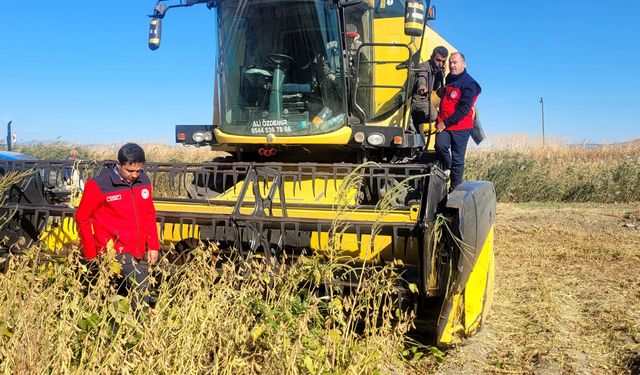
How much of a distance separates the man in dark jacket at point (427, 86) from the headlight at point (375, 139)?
2.87 feet

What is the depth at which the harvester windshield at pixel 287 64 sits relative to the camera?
213 inches

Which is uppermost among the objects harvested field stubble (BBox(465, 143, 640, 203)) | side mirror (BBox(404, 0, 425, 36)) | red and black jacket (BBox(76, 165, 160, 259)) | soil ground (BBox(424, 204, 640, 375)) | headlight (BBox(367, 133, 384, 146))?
side mirror (BBox(404, 0, 425, 36))

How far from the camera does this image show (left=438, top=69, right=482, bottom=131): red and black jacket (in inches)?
222

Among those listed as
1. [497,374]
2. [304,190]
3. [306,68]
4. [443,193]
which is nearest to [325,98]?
[306,68]

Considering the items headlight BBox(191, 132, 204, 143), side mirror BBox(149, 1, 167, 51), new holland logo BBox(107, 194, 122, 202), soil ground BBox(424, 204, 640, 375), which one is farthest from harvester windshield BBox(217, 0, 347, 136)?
soil ground BBox(424, 204, 640, 375)

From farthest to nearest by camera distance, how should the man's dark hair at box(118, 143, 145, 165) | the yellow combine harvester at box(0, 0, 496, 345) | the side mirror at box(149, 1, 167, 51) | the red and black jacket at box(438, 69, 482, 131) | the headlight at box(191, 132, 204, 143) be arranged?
1. the headlight at box(191, 132, 204, 143)
2. the side mirror at box(149, 1, 167, 51)
3. the red and black jacket at box(438, 69, 482, 131)
4. the yellow combine harvester at box(0, 0, 496, 345)
5. the man's dark hair at box(118, 143, 145, 165)

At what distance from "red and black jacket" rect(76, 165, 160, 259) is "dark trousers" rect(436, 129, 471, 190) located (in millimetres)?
3122

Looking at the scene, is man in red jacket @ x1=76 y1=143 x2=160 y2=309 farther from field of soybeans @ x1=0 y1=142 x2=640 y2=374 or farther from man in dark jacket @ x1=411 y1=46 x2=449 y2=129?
man in dark jacket @ x1=411 y1=46 x2=449 y2=129

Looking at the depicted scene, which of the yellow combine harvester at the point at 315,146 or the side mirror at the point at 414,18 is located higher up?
the side mirror at the point at 414,18

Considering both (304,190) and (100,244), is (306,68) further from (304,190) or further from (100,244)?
(100,244)

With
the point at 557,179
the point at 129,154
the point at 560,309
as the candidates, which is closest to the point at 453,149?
the point at 560,309

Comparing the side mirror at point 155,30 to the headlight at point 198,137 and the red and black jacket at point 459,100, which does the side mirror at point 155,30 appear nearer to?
the headlight at point 198,137

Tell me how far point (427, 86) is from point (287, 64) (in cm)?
146

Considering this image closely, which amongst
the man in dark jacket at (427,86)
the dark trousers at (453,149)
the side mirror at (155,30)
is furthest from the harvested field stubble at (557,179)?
the side mirror at (155,30)
